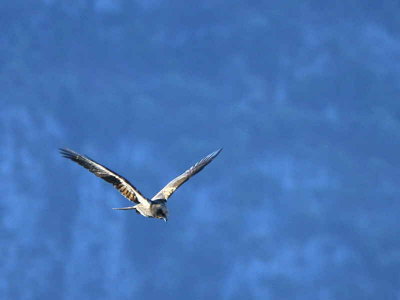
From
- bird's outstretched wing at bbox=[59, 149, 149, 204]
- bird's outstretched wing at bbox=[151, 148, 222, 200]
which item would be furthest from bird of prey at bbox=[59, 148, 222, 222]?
bird's outstretched wing at bbox=[151, 148, 222, 200]

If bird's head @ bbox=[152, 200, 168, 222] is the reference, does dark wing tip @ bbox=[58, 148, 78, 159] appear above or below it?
above

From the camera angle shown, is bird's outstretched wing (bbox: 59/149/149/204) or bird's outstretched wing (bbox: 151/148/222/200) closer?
bird's outstretched wing (bbox: 59/149/149/204)

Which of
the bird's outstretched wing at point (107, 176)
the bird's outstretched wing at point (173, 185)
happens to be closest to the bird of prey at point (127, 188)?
the bird's outstretched wing at point (107, 176)

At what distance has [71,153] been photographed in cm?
4812

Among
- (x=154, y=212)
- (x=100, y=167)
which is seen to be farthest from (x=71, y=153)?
(x=154, y=212)

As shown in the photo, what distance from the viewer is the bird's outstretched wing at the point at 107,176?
157ft

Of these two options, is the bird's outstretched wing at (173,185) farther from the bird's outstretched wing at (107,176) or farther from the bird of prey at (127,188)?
the bird's outstretched wing at (107,176)

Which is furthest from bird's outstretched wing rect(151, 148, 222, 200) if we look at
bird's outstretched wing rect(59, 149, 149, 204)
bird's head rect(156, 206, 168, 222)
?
bird's head rect(156, 206, 168, 222)

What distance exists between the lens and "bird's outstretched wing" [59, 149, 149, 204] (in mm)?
47844

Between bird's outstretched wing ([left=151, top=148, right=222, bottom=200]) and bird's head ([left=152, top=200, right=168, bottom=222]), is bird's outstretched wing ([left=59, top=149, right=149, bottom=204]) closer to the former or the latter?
bird's head ([left=152, top=200, right=168, bottom=222])

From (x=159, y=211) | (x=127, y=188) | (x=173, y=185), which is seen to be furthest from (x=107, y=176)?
(x=173, y=185)

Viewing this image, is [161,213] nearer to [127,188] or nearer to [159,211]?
[159,211]

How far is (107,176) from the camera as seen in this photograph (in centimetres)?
4809

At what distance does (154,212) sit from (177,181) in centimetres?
448
